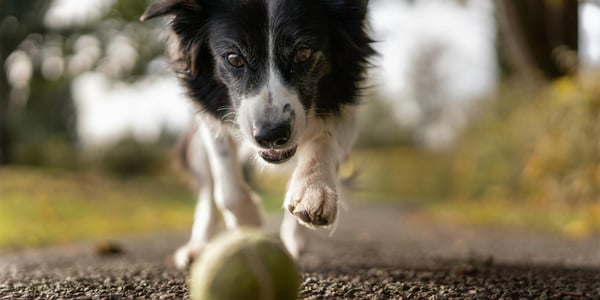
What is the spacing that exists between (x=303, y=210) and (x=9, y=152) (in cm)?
1735

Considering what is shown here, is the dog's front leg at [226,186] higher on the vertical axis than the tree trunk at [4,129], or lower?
higher

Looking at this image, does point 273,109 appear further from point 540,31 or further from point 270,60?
point 540,31

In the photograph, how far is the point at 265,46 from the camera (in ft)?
9.90

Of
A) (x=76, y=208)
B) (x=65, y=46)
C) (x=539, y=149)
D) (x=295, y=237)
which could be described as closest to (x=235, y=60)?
(x=295, y=237)

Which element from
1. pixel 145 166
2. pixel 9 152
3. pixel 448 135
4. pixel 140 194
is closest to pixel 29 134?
pixel 9 152

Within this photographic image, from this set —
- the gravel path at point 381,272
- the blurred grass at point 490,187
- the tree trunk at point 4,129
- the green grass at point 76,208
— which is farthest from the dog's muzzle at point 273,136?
the tree trunk at point 4,129

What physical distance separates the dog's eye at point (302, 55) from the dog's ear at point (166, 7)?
821 mm

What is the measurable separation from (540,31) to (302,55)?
26.9ft

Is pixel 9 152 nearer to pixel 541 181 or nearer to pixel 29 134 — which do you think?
pixel 29 134

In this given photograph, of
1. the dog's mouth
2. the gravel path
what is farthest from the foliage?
the dog's mouth

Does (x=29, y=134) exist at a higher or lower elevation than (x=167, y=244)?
lower

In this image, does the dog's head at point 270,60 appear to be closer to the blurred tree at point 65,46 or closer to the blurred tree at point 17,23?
the blurred tree at point 65,46

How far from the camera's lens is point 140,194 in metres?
13.7

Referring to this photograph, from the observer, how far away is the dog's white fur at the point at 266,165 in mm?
A: 2777
